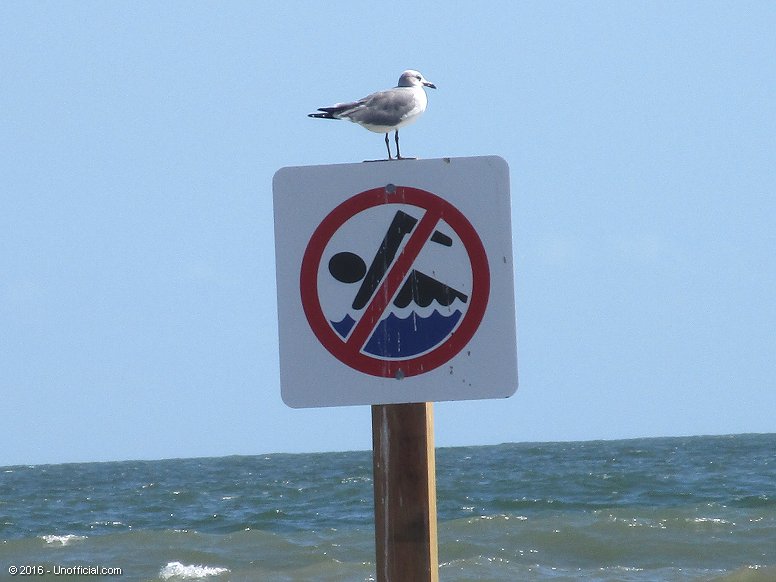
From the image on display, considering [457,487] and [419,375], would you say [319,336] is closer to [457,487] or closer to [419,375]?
[419,375]

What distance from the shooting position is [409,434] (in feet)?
7.31

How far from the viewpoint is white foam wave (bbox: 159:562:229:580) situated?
9648 millimetres

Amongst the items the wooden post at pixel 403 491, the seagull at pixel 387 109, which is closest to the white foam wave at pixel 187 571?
the seagull at pixel 387 109

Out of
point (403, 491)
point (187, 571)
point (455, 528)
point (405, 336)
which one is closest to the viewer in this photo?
point (405, 336)

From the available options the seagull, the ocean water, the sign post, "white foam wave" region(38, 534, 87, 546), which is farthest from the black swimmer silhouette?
"white foam wave" region(38, 534, 87, 546)

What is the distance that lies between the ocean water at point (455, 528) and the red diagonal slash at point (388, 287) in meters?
7.26

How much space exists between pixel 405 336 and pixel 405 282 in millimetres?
103

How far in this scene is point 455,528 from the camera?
468 inches

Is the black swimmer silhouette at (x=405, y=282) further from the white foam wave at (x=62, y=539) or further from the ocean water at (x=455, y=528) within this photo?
the white foam wave at (x=62, y=539)

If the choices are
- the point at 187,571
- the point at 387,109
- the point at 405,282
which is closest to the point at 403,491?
the point at 405,282

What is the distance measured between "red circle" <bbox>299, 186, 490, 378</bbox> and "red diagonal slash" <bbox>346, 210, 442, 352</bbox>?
Result: 0.03 metres

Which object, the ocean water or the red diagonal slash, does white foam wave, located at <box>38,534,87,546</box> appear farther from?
the red diagonal slash

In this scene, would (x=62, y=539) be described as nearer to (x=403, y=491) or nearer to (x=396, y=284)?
(x=403, y=491)

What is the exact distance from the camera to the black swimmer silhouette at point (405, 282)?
2107 millimetres
